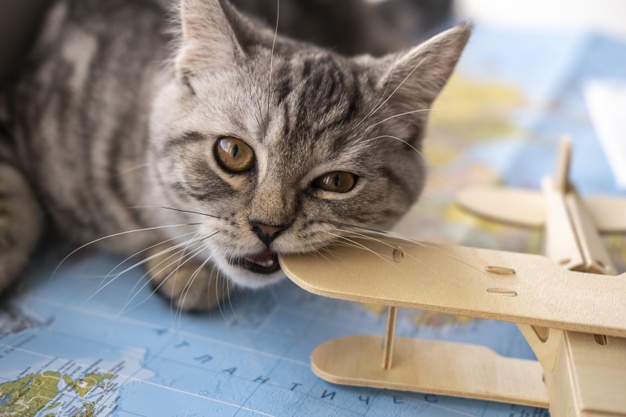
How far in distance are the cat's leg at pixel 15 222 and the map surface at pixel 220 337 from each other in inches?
1.9

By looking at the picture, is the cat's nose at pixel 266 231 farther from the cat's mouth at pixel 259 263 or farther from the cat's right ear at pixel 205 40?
the cat's right ear at pixel 205 40

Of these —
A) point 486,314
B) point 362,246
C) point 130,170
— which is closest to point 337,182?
point 362,246

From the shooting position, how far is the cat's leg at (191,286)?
1344 millimetres

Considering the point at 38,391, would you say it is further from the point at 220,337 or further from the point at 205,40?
the point at 205,40

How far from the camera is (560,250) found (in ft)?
4.28

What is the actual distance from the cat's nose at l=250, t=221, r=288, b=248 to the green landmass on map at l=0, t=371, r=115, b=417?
375 mm

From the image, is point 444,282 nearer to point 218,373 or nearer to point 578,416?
point 578,416

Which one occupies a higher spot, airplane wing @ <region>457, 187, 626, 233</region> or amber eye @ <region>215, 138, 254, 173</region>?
amber eye @ <region>215, 138, 254, 173</region>

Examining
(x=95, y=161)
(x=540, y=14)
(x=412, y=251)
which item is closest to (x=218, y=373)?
(x=412, y=251)

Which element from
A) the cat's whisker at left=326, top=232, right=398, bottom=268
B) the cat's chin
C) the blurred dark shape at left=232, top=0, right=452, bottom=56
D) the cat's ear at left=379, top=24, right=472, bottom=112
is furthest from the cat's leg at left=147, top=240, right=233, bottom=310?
the blurred dark shape at left=232, top=0, right=452, bottom=56

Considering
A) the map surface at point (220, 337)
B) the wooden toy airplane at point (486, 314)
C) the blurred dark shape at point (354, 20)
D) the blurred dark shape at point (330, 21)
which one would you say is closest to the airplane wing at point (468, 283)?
the wooden toy airplane at point (486, 314)

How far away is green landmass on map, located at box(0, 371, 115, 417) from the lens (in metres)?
1.04

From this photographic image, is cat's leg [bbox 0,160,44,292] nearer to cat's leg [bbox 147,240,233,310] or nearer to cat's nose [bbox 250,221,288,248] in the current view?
cat's leg [bbox 147,240,233,310]

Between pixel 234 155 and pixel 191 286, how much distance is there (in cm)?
35
